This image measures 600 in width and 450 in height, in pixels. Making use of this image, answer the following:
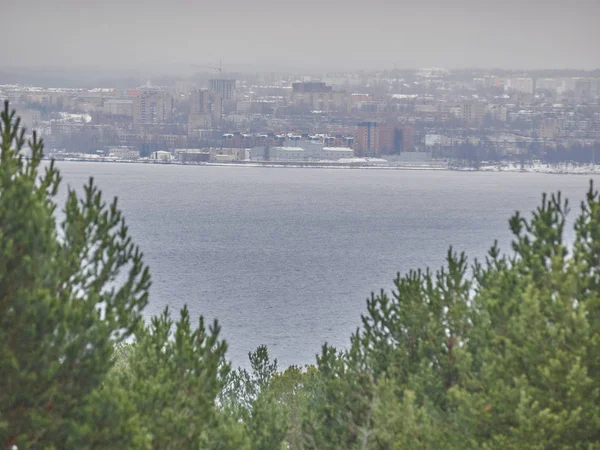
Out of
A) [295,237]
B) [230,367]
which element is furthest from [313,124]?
[230,367]

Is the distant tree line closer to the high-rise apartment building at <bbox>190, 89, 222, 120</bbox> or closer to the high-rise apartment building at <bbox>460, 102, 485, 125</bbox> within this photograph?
the high-rise apartment building at <bbox>460, 102, 485, 125</bbox>

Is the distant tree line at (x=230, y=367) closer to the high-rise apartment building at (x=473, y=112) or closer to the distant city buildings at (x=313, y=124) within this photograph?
the distant city buildings at (x=313, y=124)

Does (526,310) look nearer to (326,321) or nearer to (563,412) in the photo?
(563,412)

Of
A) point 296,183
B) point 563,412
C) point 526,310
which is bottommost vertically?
point 296,183

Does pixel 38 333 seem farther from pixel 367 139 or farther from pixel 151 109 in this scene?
pixel 151 109

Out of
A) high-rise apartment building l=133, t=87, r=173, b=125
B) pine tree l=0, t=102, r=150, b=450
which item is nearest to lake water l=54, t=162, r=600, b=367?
pine tree l=0, t=102, r=150, b=450

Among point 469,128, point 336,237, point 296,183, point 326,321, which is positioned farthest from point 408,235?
point 469,128
